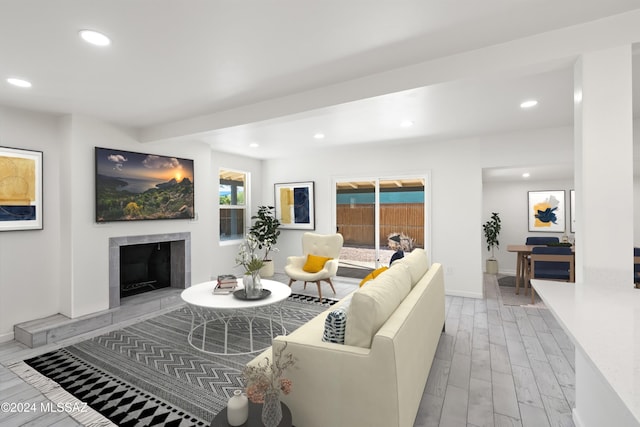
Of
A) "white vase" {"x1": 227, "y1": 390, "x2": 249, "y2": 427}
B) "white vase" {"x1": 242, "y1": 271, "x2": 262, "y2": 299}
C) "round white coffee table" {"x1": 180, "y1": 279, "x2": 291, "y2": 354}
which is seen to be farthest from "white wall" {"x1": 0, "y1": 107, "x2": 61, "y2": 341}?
"white vase" {"x1": 227, "y1": 390, "x2": 249, "y2": 427}

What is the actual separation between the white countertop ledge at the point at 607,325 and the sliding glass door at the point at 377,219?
11.7 ft

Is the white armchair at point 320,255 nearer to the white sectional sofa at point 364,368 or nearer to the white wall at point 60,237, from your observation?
the white wall at point 60,237

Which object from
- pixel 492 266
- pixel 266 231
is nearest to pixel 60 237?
pixel 266 231

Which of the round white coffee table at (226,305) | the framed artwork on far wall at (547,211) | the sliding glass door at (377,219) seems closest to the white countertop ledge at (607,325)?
the round white coffee table at (226,305)

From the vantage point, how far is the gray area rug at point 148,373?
2.19 m

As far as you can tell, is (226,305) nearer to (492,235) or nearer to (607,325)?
(607,325)

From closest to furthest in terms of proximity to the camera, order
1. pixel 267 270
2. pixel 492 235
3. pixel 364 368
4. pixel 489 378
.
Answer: pixel 364 368 → pixel 489 378 → pixel 267 270 → pixel 492 235

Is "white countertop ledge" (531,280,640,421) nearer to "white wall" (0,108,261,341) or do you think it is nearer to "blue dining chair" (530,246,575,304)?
"blue dining chair" (530,246,575,304)

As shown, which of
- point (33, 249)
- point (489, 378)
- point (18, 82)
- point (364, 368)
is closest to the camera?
point (364, 368)

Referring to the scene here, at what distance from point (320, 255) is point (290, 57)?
3.55 metres

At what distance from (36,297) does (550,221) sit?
8.54 m

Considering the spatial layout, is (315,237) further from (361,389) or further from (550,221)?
(550,221)

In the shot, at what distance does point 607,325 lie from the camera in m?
1.26

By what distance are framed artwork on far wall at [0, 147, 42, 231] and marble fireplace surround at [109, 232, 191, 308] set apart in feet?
2.66
